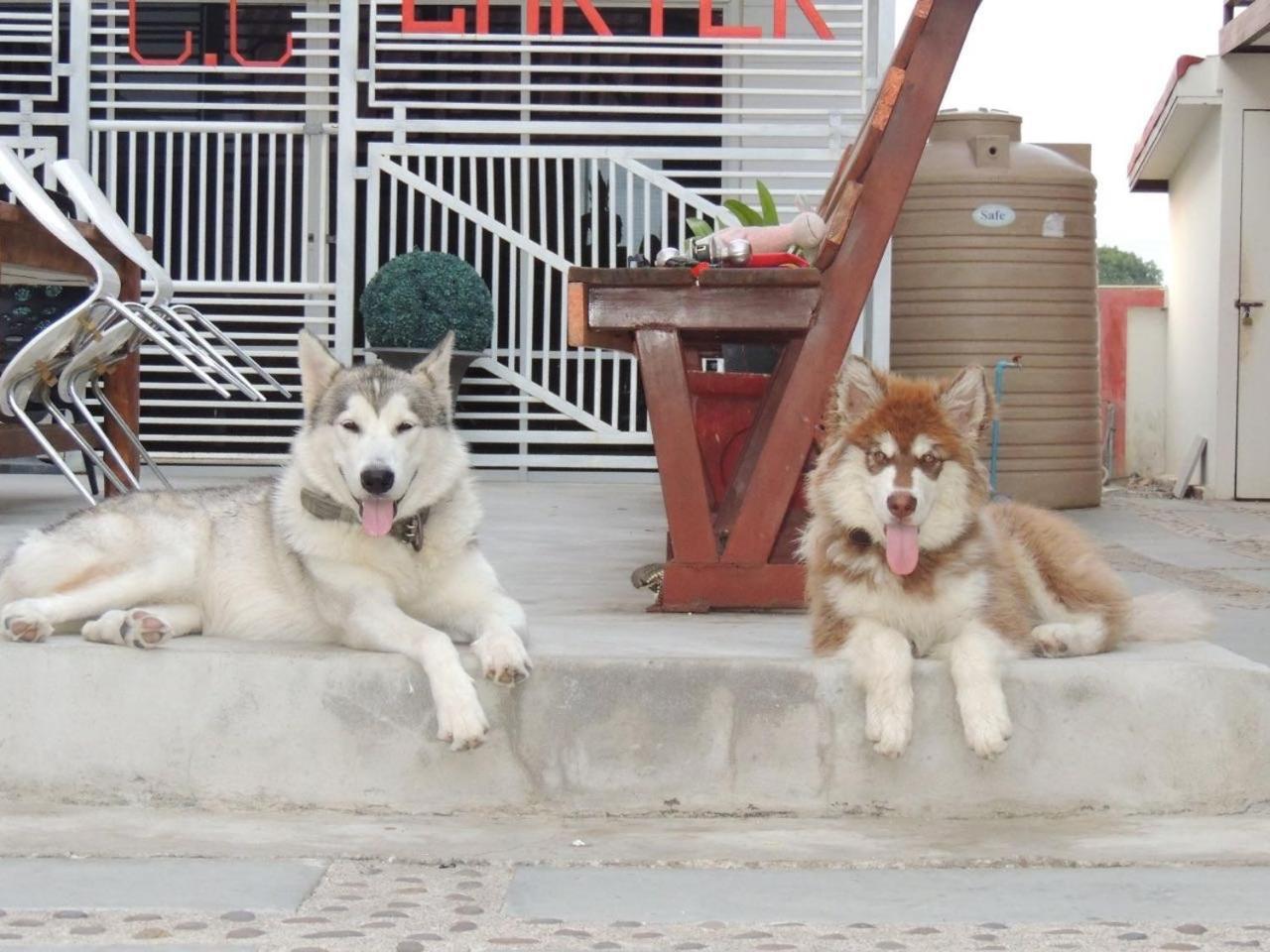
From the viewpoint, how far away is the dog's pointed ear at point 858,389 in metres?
4.11

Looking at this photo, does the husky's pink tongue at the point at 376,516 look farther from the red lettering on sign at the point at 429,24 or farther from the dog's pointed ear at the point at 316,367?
the red lettering on sign at the point at 429,24

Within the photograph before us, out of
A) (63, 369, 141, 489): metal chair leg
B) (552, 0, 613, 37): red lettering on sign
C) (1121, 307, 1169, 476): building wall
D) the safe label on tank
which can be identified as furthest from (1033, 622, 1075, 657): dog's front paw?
(1121, 307, 1169, 476): building wall

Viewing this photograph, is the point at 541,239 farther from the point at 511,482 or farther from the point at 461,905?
the point at 461,905

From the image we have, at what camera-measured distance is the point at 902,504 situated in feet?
12.8

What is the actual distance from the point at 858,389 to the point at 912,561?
45 cm

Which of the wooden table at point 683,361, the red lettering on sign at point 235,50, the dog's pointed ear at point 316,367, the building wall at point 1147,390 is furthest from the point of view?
the building wall at point 1147,390

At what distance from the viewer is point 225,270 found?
11.6 m

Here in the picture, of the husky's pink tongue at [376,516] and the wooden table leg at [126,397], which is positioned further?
the wooden table leg at [126,397]

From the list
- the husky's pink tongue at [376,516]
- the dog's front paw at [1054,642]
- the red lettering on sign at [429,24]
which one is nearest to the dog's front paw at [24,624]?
the husky's pink tongue at [376,516]

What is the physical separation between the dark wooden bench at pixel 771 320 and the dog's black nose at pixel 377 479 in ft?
3.73

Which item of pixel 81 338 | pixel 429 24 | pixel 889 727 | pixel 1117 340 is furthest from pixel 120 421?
pixel 1117 340

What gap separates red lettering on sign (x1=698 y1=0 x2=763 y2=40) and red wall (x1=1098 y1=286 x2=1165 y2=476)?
6130 mm

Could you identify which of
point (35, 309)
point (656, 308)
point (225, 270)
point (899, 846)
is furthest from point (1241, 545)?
point (225, 270)

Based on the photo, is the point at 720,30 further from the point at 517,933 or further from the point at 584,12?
the point at 517,933
